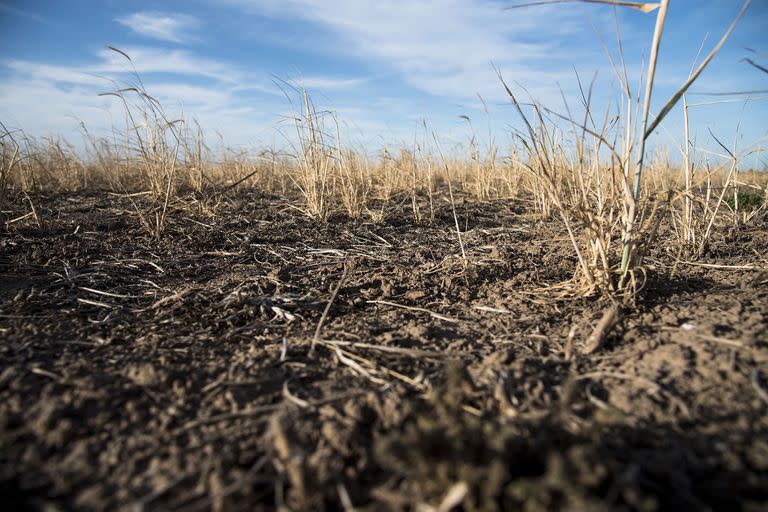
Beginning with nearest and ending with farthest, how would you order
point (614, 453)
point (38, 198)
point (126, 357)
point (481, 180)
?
point (614, 453)
point (126, 357)
point (38, 198)
point (481, 180)

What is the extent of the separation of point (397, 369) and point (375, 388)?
135mm

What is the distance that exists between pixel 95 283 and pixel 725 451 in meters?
2.61

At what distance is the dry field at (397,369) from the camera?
0.90 metres

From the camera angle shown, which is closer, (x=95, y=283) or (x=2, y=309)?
(x=2, y=309)

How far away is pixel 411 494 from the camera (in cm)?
88

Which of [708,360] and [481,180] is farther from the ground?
[481,180]

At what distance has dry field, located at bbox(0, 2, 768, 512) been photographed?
35.4 inches

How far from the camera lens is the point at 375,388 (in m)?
1.28

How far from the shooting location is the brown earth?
890 millimetres

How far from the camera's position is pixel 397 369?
139 cm

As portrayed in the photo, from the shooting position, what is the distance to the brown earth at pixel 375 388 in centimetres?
89

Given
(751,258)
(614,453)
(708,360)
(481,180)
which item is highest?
(481,180)

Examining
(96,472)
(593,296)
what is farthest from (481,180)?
(96,472)

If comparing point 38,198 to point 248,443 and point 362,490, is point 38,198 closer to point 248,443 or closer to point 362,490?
point 248,443
